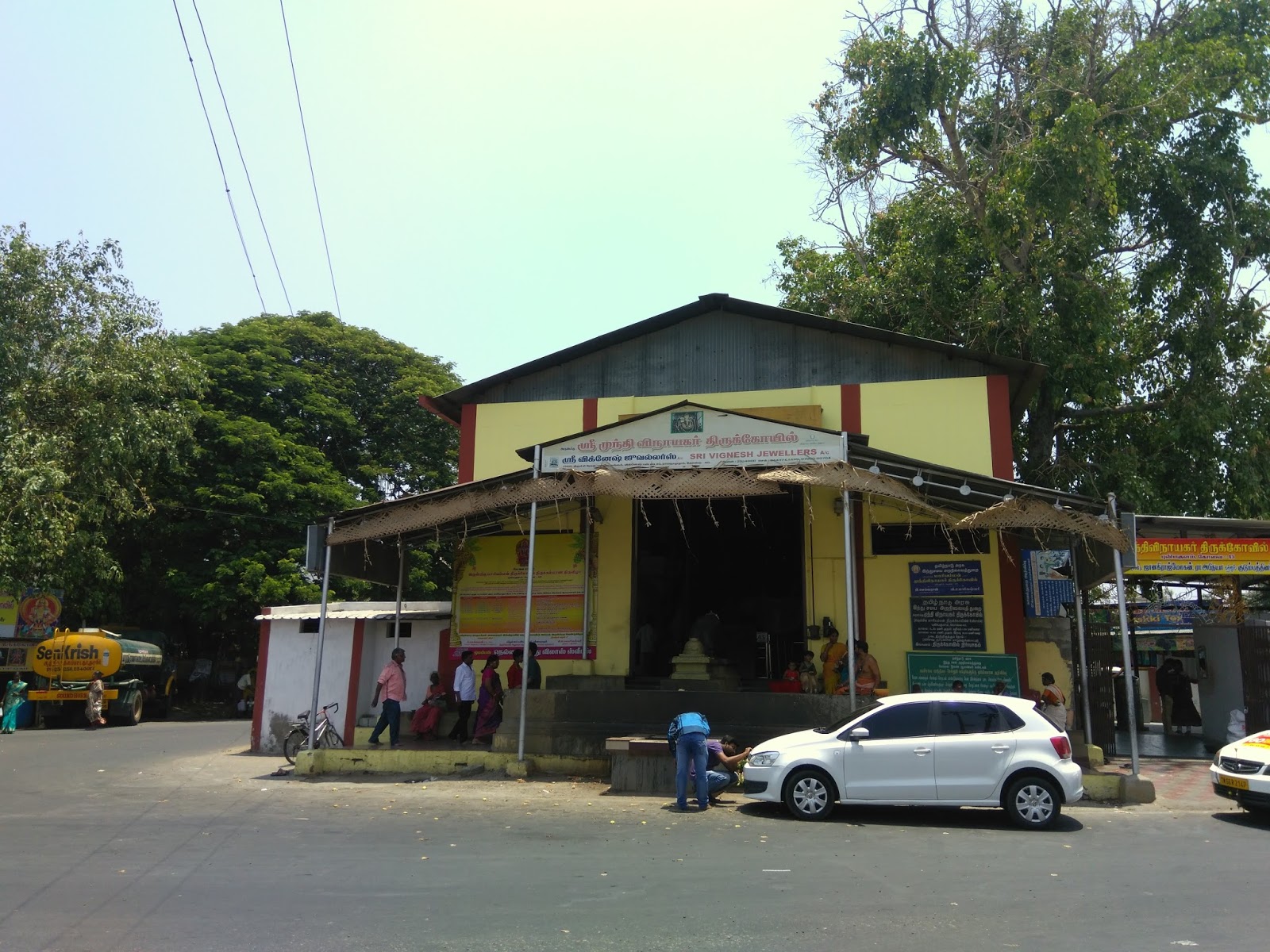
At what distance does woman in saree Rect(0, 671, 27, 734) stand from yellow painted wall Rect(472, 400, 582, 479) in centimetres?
1528

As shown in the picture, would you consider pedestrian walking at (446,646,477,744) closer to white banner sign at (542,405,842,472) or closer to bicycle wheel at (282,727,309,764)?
bicycle wheel at (282,727,309,764)

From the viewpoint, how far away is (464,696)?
16.0 m

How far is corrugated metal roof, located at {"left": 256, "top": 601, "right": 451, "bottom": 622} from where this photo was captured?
18.2 meters

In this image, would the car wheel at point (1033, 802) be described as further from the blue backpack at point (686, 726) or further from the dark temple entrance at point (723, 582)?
the dark temple entrance at point (723, 582)

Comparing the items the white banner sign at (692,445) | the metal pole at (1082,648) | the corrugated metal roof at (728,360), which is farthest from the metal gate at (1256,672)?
the white banner sign at (692,445)

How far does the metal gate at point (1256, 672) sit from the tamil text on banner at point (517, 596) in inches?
477

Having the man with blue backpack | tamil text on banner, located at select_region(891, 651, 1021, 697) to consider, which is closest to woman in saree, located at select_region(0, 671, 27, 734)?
the man with blue backpack

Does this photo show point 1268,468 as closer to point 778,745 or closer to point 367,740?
point 778,745

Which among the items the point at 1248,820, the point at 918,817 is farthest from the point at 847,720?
the point at 1248,820

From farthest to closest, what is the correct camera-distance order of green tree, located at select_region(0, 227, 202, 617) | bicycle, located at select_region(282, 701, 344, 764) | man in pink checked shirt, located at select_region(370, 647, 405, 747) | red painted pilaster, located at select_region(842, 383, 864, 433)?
green tree, located at select_region(0, 227, 202, 617)
red painted pilaster, located at select_region(842, 383, 864, 433)
bicycle, located at select_region(282, 701, 344, 764)
man in pink checked shirt, located at select_region(370, 647, 405, 747)

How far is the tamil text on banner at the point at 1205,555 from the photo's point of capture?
1683cm

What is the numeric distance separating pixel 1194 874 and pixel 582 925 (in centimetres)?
517

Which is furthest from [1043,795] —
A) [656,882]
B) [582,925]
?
[582,925]

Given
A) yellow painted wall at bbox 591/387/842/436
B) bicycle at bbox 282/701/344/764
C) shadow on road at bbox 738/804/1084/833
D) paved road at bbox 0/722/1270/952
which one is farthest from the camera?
yellow painted wall at bbox 591/387/842/436
